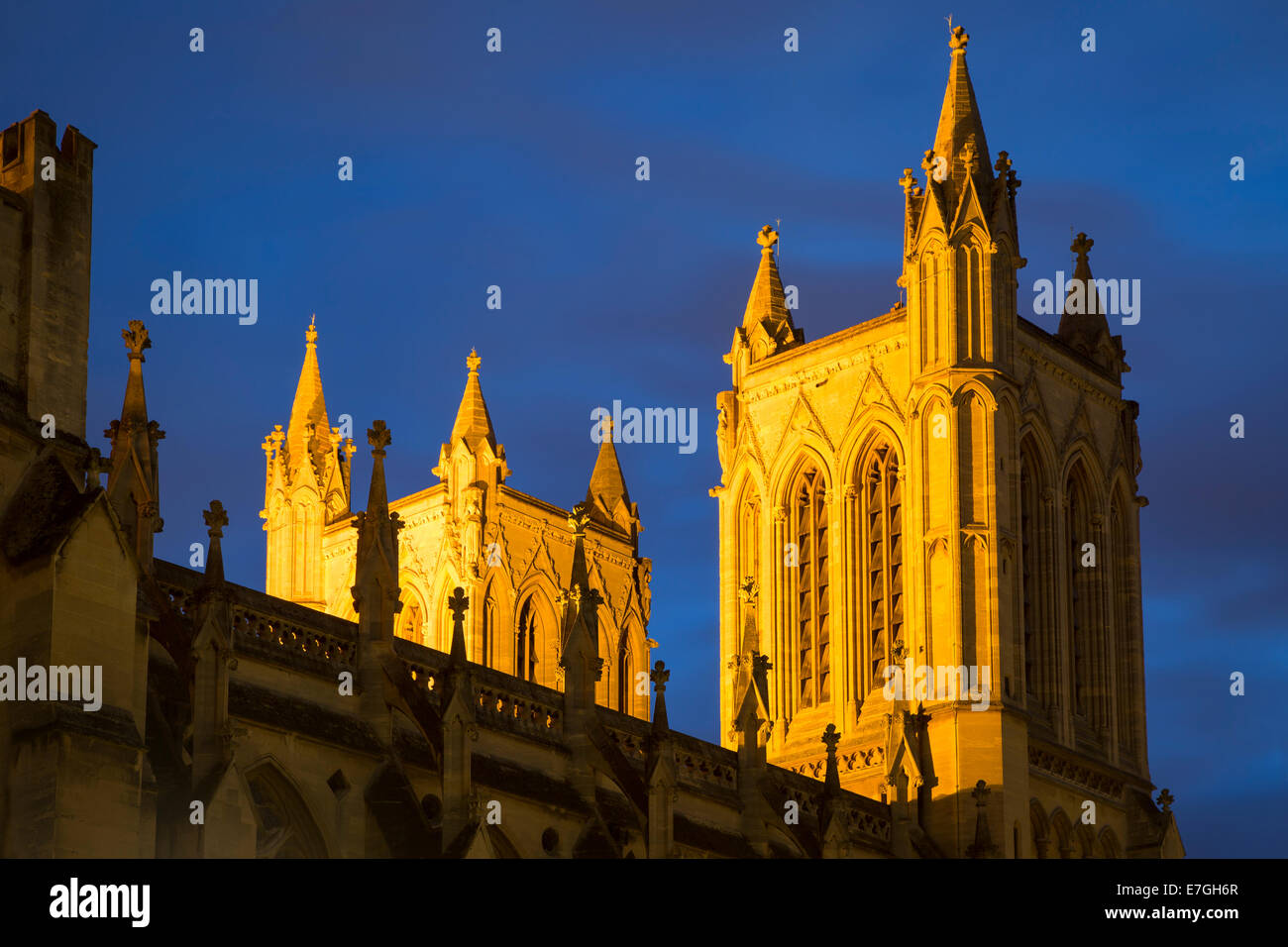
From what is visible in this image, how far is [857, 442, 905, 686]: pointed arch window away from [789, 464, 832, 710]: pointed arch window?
1262mm

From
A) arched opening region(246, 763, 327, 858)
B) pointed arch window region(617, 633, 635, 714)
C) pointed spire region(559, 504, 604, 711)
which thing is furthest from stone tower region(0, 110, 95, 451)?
pointed arch window region(617, 633, 635, 714)

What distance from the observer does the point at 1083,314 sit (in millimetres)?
61000

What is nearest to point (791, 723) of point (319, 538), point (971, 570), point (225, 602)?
point (971, 570)

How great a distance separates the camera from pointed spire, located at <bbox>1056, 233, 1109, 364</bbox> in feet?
197

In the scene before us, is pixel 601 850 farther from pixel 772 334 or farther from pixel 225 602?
pixel 772 334

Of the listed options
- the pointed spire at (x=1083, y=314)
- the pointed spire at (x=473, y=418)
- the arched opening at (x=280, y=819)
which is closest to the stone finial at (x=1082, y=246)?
the pointed spire at (x=1083, y=314)

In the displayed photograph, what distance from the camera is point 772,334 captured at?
60.2m

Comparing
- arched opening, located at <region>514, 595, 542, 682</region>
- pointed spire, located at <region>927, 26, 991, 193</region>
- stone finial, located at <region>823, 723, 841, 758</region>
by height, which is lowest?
stone finial, located at <region>823, 723, 841, 758</region>

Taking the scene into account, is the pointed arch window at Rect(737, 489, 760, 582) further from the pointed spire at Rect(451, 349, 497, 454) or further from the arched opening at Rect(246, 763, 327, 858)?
the arched opening at Rect(246, 763, 327, 858)

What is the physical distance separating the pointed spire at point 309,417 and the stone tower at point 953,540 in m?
11.8

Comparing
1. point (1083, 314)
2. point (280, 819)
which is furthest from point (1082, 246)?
point (280, 819)

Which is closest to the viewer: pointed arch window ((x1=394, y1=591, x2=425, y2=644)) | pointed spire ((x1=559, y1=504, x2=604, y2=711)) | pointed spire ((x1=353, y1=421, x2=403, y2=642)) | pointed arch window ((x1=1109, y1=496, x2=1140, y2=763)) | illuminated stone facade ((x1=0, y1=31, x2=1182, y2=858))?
illuminated stone facade ((x1=0, y1=31, x2=1182, y2=858))
